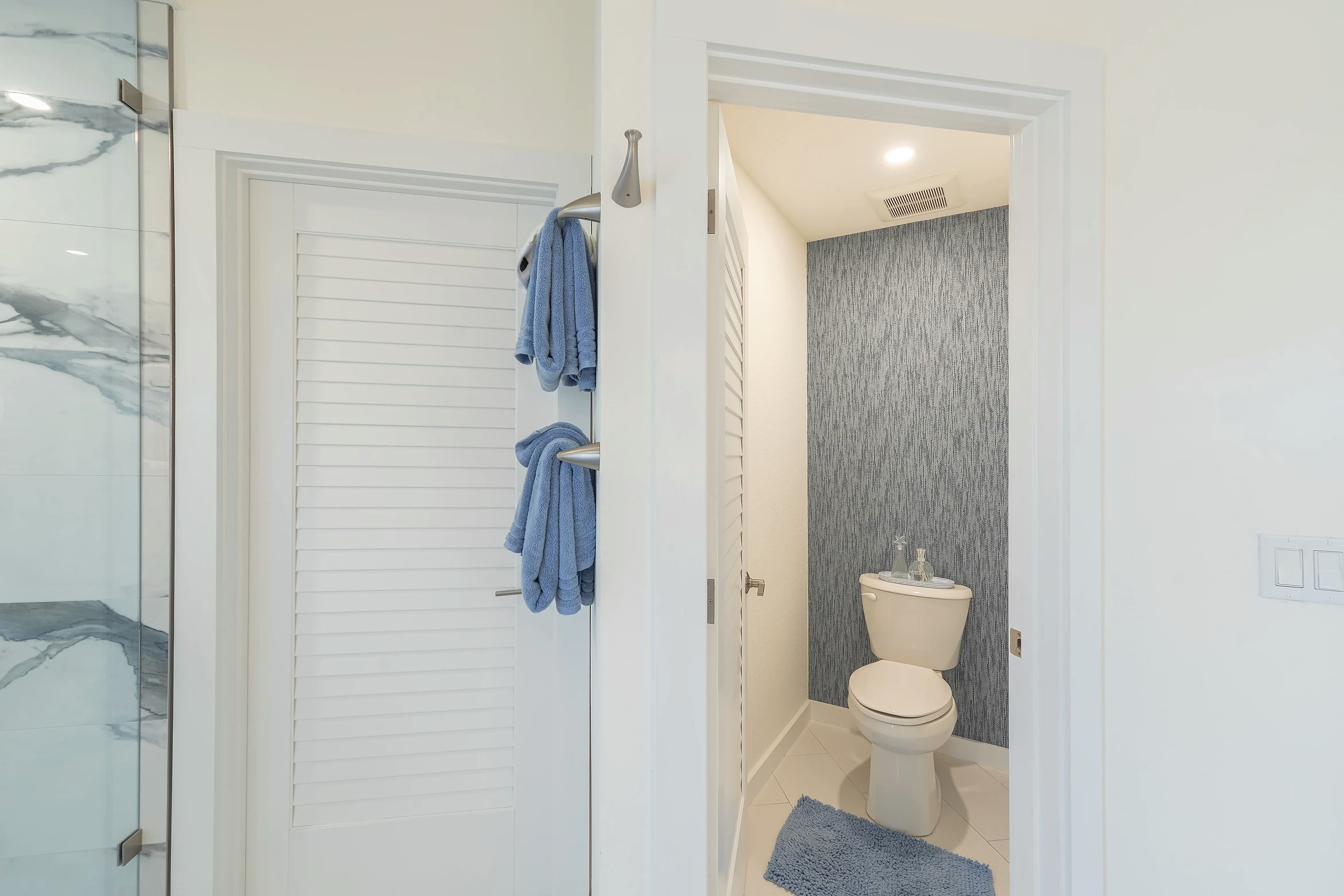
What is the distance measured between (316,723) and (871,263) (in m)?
2.62

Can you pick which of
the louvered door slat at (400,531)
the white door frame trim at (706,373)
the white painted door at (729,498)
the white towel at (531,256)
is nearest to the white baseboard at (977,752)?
the white painted door at (729,498)

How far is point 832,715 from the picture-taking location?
2.75 metres

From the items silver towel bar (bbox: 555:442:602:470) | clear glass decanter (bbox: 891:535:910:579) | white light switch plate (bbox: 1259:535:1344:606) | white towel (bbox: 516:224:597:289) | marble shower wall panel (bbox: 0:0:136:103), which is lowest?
clear glass decanter (bbox: 891:535:910:579)

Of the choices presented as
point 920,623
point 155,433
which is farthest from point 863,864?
point 155,433

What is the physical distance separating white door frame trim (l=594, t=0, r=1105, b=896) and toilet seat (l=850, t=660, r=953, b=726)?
72 cm

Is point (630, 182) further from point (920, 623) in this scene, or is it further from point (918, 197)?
point (920, 623)

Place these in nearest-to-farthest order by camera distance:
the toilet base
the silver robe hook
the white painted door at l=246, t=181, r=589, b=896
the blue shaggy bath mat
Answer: the silver robe hook < the white painted door at l=246, t=181, r=589, b=896 < the blue shaggy bath mat < the toilet base

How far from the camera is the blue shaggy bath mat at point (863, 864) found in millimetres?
1722

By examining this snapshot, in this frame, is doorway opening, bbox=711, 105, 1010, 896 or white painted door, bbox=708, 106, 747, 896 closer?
white painted door, bbox=708, 106, 747, 896

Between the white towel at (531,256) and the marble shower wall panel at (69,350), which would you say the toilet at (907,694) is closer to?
the white towel at (531,256)

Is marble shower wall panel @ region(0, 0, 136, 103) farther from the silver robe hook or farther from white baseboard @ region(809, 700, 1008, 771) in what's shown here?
white baseboard @ region(809, 700, 1008, 771)

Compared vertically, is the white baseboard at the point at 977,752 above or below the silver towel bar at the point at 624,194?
below

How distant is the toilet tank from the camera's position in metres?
2.27

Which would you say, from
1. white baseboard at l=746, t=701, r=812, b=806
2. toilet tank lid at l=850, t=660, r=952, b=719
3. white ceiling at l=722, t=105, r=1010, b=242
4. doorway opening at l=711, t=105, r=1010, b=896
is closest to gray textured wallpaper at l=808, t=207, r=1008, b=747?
doorway opening at l=711, t=105, r=1010, b=896
